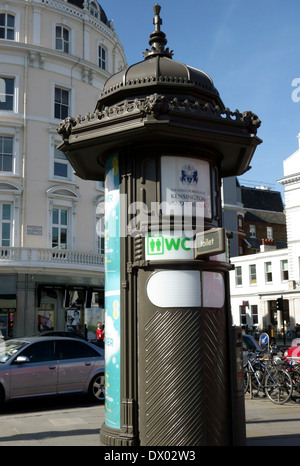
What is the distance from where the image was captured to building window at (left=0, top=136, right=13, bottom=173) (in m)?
28.0

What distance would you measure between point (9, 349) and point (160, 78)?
779 centimetres

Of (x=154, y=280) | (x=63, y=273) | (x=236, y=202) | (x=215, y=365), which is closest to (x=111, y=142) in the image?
(x=154, y=280)

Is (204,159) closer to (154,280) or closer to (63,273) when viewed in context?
(154,280)

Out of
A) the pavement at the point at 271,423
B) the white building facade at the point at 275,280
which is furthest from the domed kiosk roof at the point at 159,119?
the white building facade at the point at 275,280

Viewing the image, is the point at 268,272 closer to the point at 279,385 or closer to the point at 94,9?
the point at 94,9

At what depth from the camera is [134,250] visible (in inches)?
295

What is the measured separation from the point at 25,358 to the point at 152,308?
561 centimetres

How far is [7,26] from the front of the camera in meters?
29.1

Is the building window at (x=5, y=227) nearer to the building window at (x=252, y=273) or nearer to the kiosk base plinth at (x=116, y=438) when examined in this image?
the kiosk base plinth at (x=116, y=438)

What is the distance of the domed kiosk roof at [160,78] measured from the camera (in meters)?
7.73

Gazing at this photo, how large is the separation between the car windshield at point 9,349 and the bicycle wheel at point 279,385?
589 centimetres

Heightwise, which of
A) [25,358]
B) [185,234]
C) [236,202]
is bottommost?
[25,358]
